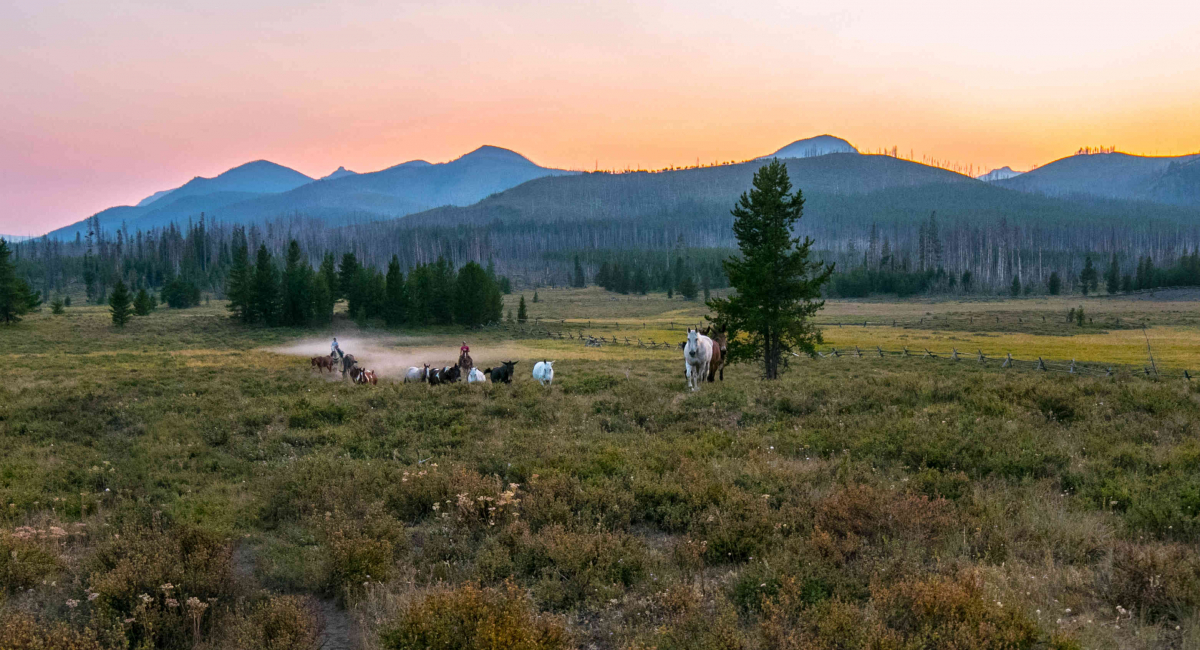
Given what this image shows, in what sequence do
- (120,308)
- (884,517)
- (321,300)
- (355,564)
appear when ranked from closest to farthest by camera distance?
(355,564)
(884,517)
(120,308)
(321,300)


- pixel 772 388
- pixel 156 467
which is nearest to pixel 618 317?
pixel 772 388

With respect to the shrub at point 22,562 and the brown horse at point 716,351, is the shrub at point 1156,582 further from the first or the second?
the brown horse at point 716,351

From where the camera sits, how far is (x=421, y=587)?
668cm

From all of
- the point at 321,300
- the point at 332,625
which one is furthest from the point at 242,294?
the point at 332,625

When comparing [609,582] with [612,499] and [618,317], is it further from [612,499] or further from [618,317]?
[618,317]

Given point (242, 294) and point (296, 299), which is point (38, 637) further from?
point (242, 294)

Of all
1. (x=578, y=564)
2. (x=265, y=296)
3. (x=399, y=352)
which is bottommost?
(x=399, y=352)

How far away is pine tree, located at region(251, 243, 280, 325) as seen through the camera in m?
74.1

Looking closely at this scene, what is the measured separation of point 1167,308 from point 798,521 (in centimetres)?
11533

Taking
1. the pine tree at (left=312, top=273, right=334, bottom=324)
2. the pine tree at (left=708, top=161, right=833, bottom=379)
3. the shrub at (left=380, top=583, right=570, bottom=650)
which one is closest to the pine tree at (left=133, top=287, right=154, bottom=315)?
the pine tree at (left=312, top=273, right=334, bottom=324)

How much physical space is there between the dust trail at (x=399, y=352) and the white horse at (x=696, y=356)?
20.5 meters

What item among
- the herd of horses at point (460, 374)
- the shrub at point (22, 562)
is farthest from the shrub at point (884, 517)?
the herd of horses at point (460, 374)

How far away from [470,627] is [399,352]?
159 feet

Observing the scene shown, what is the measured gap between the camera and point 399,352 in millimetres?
51031
